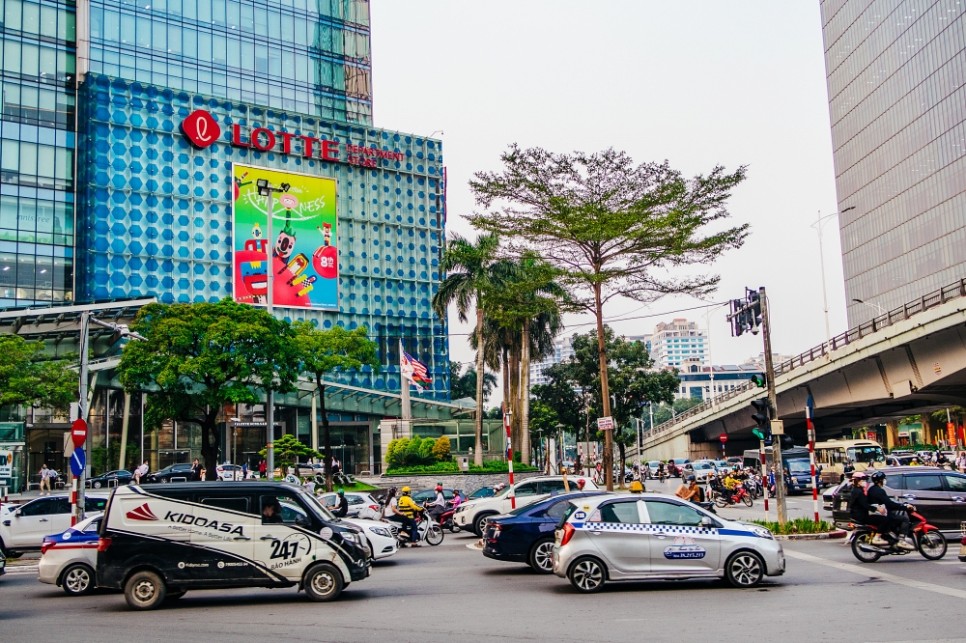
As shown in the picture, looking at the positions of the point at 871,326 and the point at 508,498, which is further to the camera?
the point at 871,326

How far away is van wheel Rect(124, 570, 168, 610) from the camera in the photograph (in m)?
13.9

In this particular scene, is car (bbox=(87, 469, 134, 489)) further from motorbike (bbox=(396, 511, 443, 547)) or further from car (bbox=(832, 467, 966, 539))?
car (bbox=(832, 467, 966, 539))

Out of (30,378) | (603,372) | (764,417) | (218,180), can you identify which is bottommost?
(764,417)

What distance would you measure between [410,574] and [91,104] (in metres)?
62.6

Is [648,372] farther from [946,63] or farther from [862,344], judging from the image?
[946,63]

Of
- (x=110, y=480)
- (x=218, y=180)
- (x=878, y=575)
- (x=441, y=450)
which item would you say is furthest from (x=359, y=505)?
(x=218, y=180)

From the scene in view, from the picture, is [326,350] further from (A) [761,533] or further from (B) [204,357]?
(A) [761,533]

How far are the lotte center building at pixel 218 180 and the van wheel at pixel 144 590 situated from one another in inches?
1895

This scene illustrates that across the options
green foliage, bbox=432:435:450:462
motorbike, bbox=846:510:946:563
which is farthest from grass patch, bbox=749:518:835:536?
green foliage, bbox=432:435:450:462

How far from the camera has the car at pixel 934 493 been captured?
21844mm

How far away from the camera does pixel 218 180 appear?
2985 inches

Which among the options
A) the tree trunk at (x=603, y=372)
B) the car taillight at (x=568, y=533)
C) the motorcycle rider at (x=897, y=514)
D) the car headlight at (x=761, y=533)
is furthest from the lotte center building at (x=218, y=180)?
the car headlight at (x=761, y=533)

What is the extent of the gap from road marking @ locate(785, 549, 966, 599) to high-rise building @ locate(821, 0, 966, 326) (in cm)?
7151

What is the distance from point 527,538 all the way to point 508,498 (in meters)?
7.37
